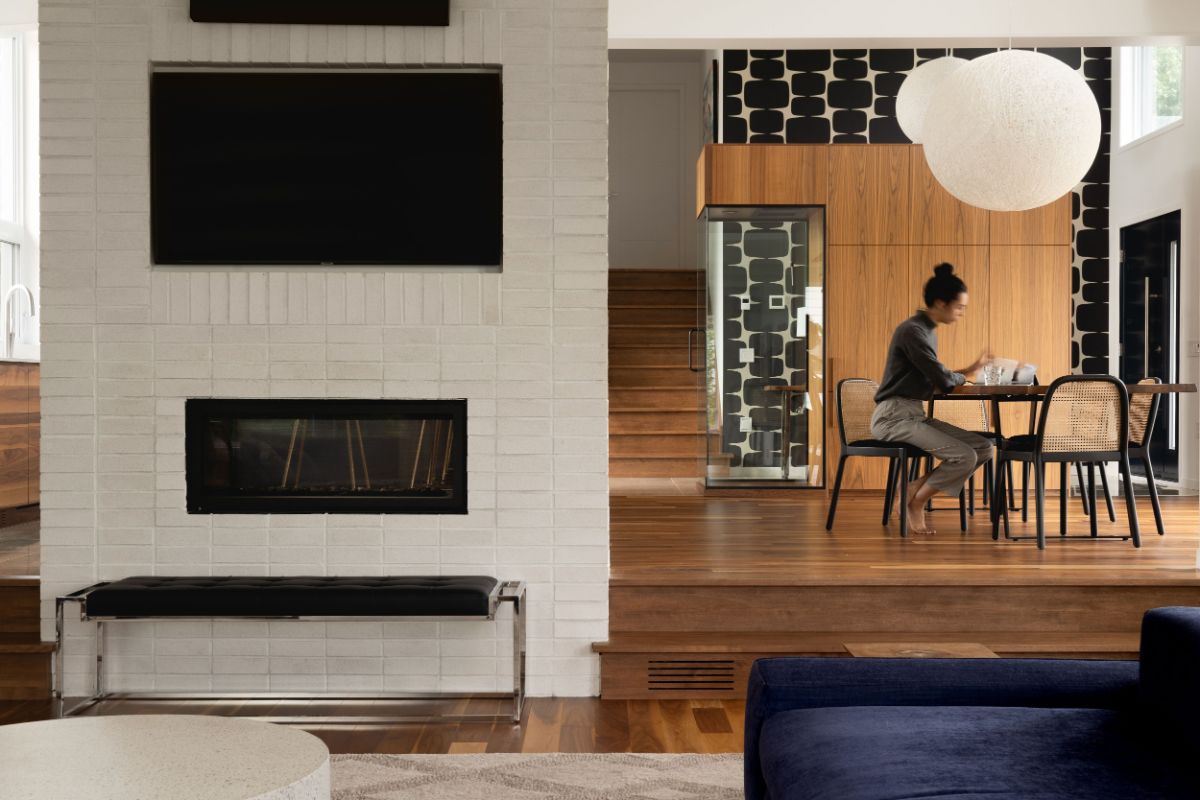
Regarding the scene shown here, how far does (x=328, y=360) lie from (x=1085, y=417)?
3.56 metres

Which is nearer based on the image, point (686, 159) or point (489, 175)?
point (489, 175)

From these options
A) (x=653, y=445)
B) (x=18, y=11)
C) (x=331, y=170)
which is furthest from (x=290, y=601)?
(x=653, y=445)

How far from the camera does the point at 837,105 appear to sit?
918 centimetres

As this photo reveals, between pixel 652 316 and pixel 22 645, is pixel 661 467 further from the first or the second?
pixel 22 645

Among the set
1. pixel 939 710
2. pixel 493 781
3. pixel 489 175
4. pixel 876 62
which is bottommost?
pixel 493 781

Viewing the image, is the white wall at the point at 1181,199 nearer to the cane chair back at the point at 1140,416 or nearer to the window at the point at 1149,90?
the window at the point at 1149,90

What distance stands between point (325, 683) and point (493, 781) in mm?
1187

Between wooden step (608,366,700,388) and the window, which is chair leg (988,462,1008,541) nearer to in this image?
wooden step (608,366,700,388)

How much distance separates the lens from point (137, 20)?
4.38m

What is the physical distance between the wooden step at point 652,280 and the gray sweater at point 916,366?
5.72m

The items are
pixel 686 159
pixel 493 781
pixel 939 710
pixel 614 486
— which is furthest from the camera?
pixel 686 159

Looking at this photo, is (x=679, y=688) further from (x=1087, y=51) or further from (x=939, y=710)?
(x=1087, y=51)

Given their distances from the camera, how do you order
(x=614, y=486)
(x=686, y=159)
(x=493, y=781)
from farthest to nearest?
(x=686, y=159), (x=614, y=486), (x=493, y=781)

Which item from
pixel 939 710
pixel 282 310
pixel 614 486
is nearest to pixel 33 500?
pixel 282 310
